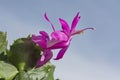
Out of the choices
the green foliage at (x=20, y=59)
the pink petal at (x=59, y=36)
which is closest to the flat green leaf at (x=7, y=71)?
the green foliage at (x=20, y=59)

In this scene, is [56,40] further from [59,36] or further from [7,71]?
[7,71]

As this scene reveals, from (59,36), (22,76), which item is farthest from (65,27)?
(22,76)

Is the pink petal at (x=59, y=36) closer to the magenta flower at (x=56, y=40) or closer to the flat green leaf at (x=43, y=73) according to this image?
the magenta flower at (x=56, y=40)

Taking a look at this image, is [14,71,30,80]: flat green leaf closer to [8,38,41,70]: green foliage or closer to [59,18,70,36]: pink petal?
[8,38,41,70]: green foliage

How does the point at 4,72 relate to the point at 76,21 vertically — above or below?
below

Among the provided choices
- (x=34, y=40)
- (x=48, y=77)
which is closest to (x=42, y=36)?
(x=34, y=40)

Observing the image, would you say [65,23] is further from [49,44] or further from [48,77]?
[48,77]
